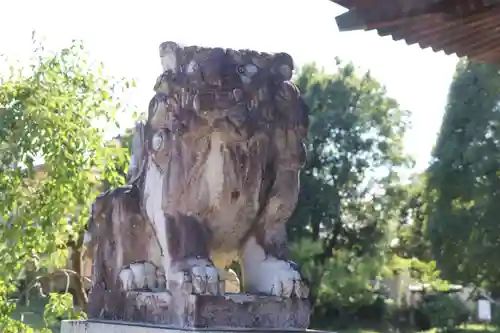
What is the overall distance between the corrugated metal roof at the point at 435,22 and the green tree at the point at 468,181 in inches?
536

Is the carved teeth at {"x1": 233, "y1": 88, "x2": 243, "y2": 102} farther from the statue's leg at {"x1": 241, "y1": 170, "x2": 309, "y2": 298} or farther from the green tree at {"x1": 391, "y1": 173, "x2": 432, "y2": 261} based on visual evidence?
the green tree at {"x1": 391, "y1": 173, "x2": 432, "y2": 261}

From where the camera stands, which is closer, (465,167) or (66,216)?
(66,216)

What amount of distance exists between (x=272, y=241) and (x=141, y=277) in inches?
28.9

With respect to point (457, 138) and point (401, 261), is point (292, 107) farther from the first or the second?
point (401, 261)

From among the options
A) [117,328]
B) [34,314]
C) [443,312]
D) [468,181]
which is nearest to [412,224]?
[443,312]

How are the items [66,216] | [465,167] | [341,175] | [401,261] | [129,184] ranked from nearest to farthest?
[129,184] < [66,216] < [465,167] < [341,175] < [401,261]

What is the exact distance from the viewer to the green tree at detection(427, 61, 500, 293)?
58.4ft

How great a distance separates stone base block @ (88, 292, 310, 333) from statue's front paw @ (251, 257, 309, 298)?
4 centimetres

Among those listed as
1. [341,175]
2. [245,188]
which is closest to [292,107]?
[245,188]

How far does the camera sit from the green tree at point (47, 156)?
5.99 metres

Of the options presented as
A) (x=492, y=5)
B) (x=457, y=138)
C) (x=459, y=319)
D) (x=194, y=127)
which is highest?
(x=457, y=138)

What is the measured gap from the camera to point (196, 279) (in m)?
3.72

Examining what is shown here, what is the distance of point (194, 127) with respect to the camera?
→ 393cm

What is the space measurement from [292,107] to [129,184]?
3.64 feet
